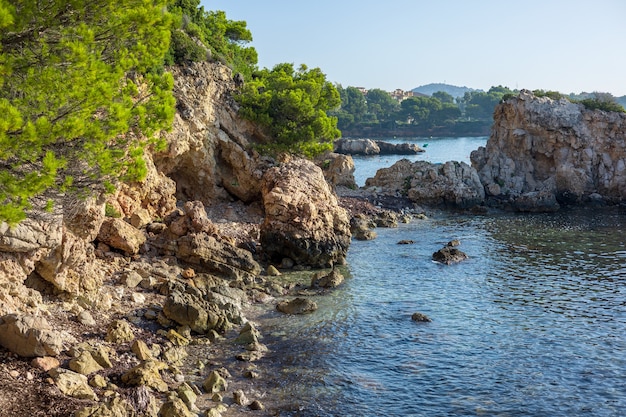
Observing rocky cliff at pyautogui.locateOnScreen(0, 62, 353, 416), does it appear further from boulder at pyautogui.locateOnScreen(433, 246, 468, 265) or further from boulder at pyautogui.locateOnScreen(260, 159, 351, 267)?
boulder at pyautogui.locateOnScreen(433, 246, 468, 265)

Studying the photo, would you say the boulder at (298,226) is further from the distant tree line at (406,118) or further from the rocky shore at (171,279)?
the distant tree line at (406,118)

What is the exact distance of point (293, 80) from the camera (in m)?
53.2

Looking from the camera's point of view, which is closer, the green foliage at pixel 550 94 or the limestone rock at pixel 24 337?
the limestone rock at pixel 24 337

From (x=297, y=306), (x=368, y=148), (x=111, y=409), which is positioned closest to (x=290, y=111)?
(x=297, y=306)

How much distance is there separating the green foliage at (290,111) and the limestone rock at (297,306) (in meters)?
22.2

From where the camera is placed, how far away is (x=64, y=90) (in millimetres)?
12719

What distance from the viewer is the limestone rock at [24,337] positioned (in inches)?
607

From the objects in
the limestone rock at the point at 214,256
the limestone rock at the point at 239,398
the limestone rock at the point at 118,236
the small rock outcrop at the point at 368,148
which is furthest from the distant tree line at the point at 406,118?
the limestone rock at the point at 239,398

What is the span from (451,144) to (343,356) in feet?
452

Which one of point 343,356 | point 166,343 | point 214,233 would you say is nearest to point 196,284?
point 214,233

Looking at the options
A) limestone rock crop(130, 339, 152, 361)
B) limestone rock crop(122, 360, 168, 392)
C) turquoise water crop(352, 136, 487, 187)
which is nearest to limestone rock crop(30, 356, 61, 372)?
A: limestone rock crop(122, 360, 168, 392)

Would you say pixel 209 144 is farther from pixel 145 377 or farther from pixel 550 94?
pixel 550 94

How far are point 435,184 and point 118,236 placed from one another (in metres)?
38.3

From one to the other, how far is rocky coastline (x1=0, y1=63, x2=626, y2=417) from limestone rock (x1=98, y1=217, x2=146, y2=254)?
6 cm
